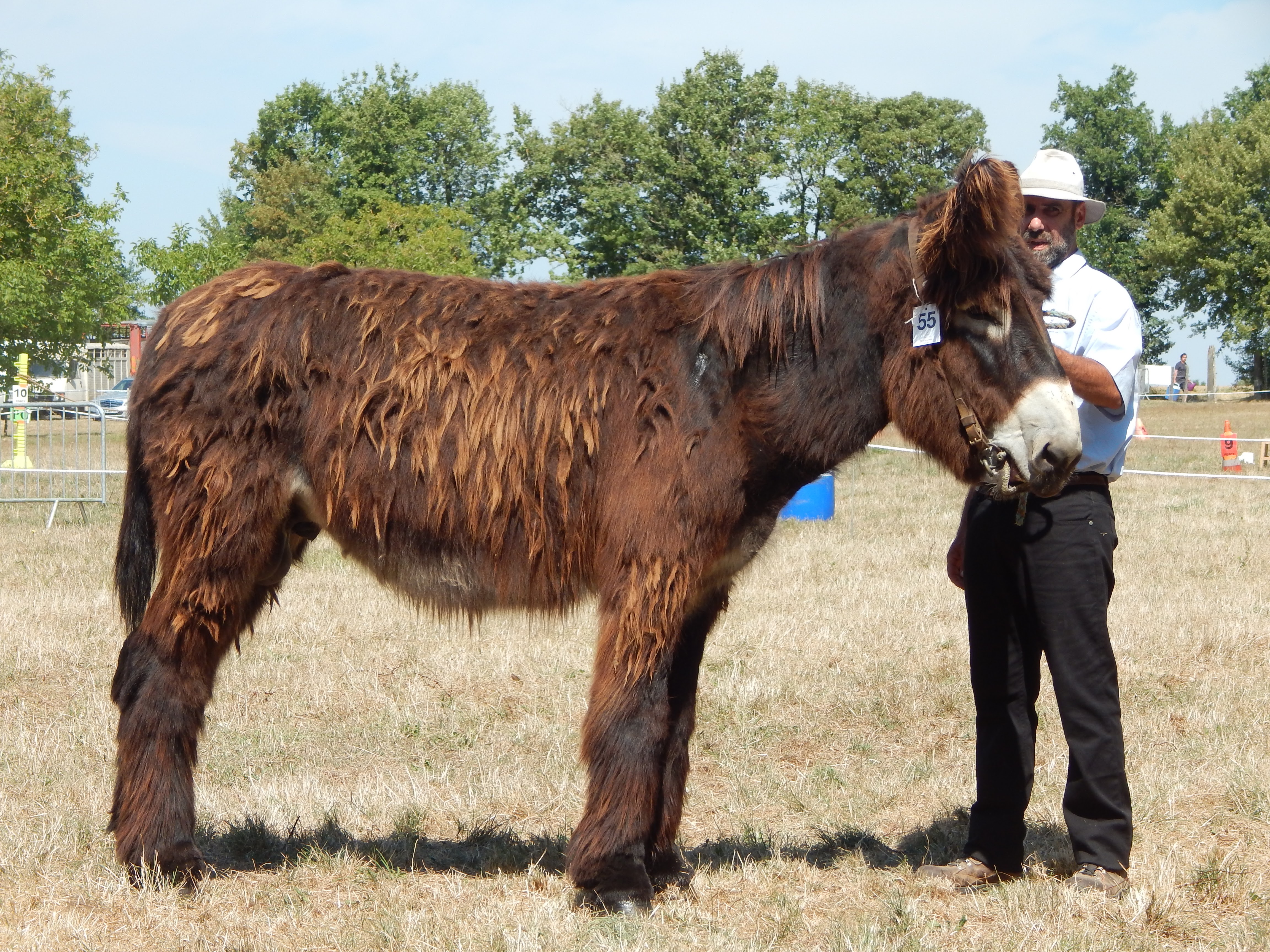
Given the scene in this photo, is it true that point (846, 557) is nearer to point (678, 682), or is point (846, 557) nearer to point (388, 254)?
point (678, 682)

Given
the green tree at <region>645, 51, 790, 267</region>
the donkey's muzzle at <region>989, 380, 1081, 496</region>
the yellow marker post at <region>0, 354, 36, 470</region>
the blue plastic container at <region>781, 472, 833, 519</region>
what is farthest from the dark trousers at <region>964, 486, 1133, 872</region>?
the green tree at <region>645, 51, 790, 267</region>

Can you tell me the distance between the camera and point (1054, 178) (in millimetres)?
3957

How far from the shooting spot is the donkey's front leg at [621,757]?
12.0 feet

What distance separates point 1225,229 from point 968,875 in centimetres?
5153

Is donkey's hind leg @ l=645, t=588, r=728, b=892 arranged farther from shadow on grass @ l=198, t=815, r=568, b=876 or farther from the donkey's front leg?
shadow on grass @ l=198, t=815, r=568, b=876

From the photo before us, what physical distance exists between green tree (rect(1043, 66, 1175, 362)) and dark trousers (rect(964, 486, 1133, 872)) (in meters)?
60.0

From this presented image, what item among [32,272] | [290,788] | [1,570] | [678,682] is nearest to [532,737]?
[290,788]

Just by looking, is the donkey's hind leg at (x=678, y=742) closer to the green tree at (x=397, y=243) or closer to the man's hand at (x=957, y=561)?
the man's hand at (x=957, y=561)

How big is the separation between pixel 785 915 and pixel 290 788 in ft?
7.72

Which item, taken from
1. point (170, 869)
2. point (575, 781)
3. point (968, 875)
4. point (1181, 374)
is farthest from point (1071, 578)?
point (1181, 374)

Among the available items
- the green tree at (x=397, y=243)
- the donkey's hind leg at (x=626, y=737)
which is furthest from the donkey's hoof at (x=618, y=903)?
the green tree at (x=397, y=243)

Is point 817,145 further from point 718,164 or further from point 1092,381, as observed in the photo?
point 1092,381

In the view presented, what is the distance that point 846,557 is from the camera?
1065 cm

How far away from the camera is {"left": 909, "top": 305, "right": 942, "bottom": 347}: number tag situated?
355 cm
